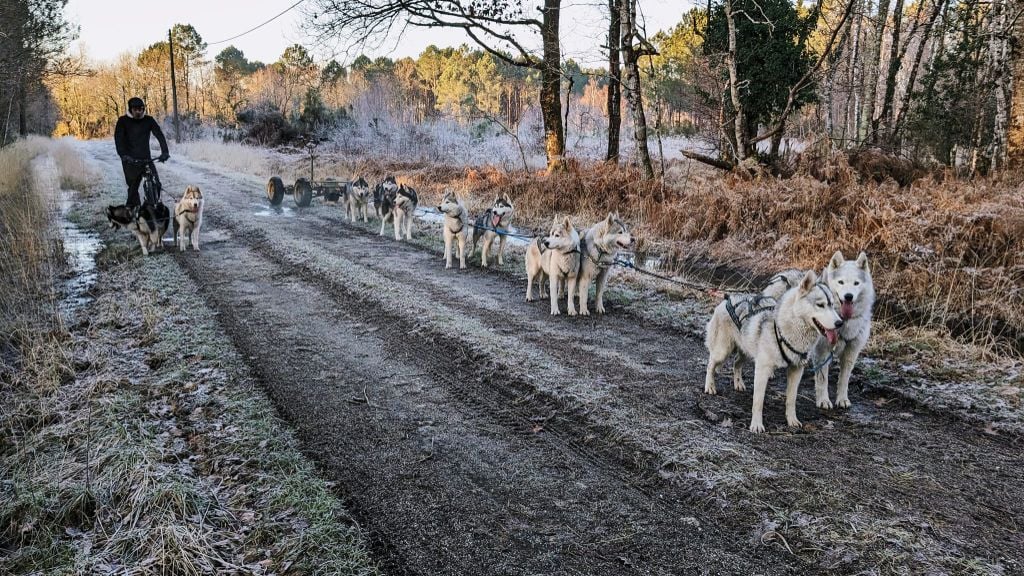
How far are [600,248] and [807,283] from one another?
320cm

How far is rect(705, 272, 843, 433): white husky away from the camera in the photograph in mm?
4188

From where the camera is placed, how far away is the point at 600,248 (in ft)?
23.8

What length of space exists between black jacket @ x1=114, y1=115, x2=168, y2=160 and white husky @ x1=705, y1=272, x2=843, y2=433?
10.4 metres

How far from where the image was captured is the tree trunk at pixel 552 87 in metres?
16.8

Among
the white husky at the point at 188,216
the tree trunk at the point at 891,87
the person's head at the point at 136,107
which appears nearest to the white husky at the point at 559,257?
the white husky at the point at 188,216

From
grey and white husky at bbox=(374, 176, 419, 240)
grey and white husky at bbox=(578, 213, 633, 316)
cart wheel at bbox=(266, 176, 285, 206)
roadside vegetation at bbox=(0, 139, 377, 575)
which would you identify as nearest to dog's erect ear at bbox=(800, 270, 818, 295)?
grey and white husky at bbox=(578, 213, 633, 316)

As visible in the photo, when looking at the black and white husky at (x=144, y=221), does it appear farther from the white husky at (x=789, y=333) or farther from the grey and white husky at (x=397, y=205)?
the white husky at (x=789, y=333)

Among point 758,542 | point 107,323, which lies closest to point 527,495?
point 758,542

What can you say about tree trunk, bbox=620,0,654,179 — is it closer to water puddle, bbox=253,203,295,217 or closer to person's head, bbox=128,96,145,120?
water puddle, bbox=253,203,295,217

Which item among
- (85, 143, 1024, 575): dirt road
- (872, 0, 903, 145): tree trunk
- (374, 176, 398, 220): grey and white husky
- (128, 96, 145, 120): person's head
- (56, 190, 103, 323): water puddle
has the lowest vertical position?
(85, 143, 1024, 575): dirt road

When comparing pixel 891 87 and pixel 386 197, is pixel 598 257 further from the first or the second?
pixel 891 87

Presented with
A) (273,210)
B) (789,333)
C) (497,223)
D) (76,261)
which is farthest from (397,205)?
(789,333)

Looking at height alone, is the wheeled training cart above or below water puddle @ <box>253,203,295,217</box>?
above

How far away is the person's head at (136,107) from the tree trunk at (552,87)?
32.0 feet
